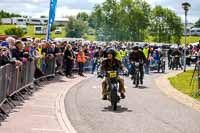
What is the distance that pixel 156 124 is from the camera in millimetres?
14344

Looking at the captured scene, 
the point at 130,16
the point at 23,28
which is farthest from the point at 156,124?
the point at 130,16

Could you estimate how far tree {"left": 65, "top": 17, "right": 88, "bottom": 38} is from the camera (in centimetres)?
12725

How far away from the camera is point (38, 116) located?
1533cm

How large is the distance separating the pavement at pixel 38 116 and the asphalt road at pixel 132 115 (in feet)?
1.24

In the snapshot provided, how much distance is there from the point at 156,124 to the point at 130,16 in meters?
109

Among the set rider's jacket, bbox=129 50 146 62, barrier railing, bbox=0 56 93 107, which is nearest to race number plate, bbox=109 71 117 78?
barrier railing, bbox=0 56 93 107

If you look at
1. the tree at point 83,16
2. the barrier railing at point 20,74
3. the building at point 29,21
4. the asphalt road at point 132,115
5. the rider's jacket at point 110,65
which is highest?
the tree at point 83,16

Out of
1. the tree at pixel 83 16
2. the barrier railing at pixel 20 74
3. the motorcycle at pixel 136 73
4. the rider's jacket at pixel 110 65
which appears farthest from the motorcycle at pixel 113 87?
the tree at pixel 83 16

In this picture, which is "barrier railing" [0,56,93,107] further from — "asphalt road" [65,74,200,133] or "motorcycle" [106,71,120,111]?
"motorcycle" [106,71,120,111]

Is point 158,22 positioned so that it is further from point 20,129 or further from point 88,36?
point 20,129

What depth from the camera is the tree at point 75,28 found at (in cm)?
12725

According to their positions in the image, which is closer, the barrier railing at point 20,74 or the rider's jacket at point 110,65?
the barrier railing at point 20,74

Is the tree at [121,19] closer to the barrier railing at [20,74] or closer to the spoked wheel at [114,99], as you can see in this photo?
the barrier railing at [20,74]

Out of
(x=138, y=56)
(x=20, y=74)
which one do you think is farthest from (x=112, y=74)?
(x=138, y=56)
